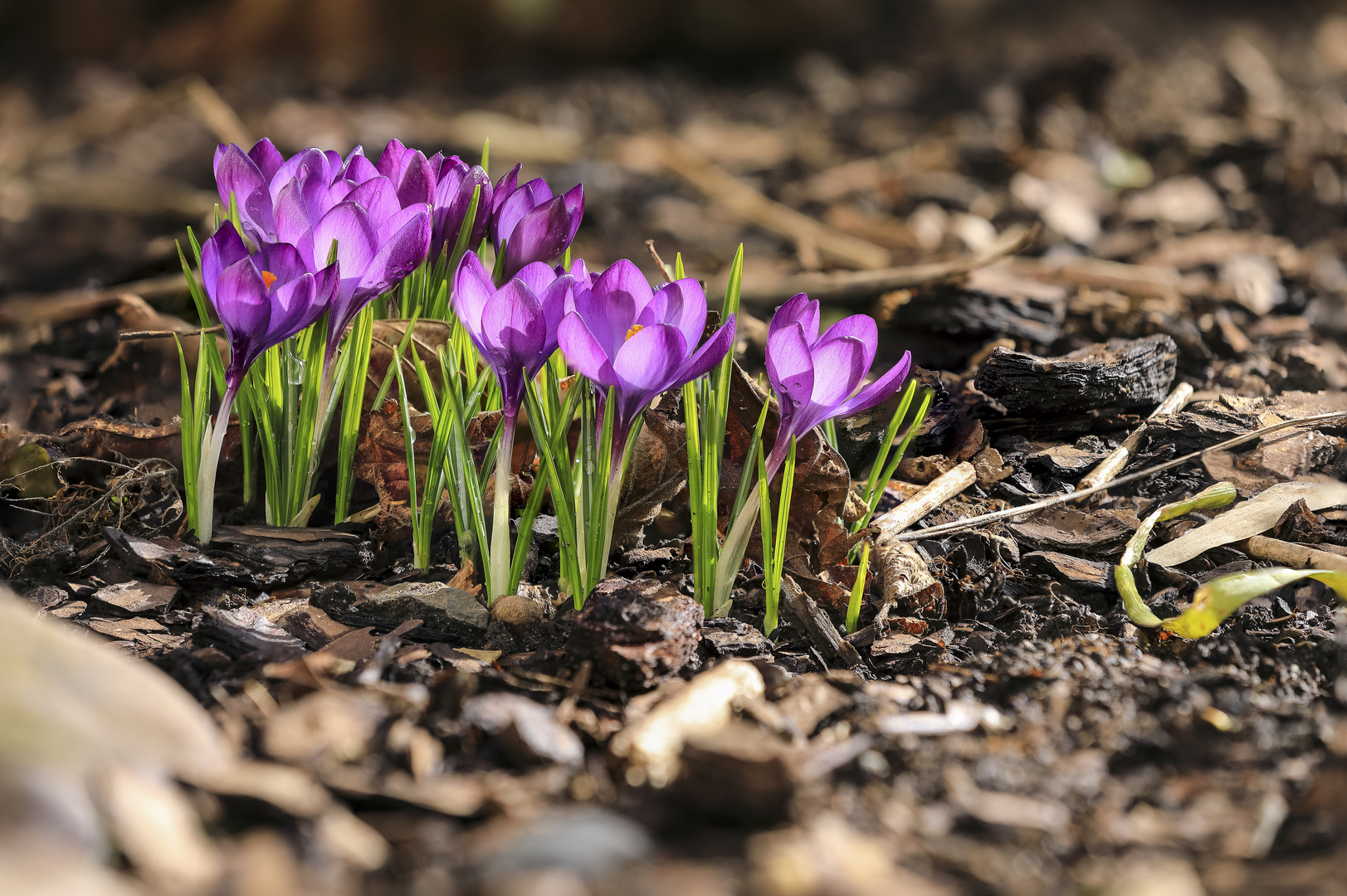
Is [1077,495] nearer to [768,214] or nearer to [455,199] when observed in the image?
[455,199]

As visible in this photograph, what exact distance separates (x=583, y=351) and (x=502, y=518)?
31 centimetres

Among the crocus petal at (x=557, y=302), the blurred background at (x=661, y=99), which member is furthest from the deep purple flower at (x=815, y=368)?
the blurred background at (x=661, y=99)

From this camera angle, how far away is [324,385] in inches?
58.5

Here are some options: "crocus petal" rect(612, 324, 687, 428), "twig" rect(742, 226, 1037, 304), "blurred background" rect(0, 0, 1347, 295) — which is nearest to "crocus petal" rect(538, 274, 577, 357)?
"crocus petal" rect(612, 324, 687, 428)

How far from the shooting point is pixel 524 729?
98cm

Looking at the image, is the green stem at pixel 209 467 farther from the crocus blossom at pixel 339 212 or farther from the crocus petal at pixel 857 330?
the crocus petal at pixel 857 330

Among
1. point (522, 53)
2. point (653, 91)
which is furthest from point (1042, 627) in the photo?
point (522, 53)

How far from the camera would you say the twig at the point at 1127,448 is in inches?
63.0

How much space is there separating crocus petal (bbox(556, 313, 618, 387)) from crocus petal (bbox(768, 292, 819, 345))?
200 mm

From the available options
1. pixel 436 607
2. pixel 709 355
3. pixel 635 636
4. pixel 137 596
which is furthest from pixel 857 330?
pixel 137 596

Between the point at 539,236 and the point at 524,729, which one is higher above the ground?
the point at 539,236

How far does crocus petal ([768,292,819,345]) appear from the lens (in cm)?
123

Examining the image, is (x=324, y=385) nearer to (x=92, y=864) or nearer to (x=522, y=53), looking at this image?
(x=92, y=864)

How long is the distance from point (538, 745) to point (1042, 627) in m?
0.73
